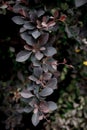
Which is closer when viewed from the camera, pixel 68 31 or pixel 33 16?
pixel 33 16

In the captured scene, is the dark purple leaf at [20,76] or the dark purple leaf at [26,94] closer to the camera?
the dark purple leaf at [26,94]

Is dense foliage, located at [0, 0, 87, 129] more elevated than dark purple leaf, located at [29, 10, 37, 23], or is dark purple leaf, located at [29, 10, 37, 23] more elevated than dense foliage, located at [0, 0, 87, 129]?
dark purple leaf, located at [29, 10, 37, 23]

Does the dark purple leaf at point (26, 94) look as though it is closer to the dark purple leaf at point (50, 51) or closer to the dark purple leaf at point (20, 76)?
the dark purple leaf at point (50, 51)

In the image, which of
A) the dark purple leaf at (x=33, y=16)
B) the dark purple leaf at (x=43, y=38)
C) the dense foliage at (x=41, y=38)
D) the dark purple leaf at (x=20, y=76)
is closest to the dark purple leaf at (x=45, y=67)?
the dense foliage at (x=41, y=38)

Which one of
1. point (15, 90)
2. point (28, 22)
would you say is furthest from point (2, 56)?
point (28, 22)

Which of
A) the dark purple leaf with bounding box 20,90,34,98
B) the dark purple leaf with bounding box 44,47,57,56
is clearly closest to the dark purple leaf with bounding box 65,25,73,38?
the dark purple leaf with bounding box 44,47,57,56

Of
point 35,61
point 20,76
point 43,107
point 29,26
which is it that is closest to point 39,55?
point 35,61

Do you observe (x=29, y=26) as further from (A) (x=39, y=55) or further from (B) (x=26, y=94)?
(B) (x=26, y=94)

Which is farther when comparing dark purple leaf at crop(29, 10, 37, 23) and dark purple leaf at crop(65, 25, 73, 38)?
dark purple leaf at crop(65, 25, 73, 38)

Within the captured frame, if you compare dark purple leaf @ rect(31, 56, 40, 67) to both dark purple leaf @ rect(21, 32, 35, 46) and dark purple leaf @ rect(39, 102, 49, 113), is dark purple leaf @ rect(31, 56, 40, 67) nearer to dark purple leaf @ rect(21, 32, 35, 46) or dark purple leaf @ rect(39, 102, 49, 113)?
dark purple leaf @ rect(21, 32, 35, 46)

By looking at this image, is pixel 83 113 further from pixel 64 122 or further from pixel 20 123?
pixel 20 123

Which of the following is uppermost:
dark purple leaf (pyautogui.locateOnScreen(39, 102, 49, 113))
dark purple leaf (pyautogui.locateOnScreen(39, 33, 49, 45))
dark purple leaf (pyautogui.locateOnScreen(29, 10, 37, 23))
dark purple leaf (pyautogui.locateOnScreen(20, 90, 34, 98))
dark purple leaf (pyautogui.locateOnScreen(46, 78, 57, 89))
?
dark purple leaf (pyautogui.locateOnScreen(29, 10, 37, 23))

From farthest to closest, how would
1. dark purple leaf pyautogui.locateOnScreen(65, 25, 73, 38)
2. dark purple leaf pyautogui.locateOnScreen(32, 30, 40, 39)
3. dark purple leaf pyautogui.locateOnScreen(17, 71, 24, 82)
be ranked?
dark purple leaf pyautogui.locateOnScreen(17, 71, 24, 82) < dark purple leaf pyautogui.locateOnScreen(65, 25, 73, 38) < dark purple leaf pyautogui.locateOnScreen(32, 30, 40, 39)
